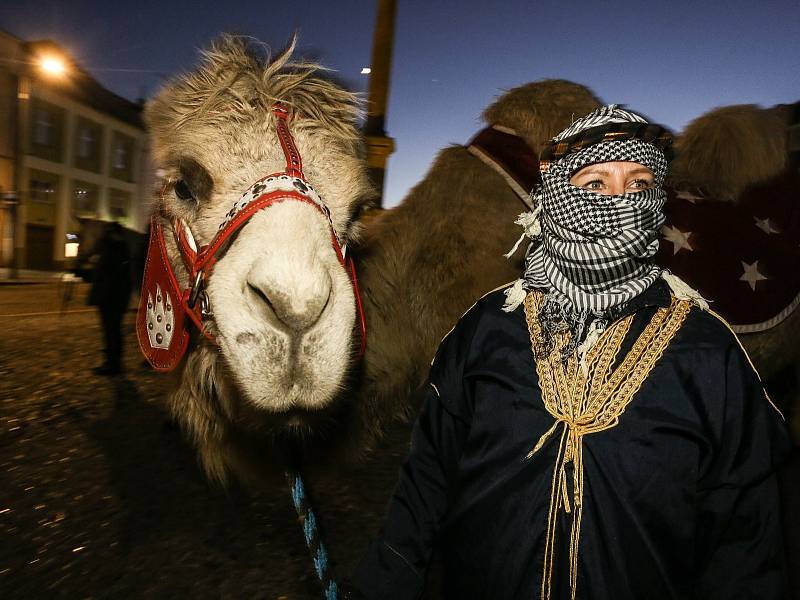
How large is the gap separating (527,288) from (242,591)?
6.63ft

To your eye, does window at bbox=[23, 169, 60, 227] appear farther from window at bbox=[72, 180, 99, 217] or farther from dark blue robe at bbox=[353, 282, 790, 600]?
dark blue robe at bbox=[353, 282, 790, 600]

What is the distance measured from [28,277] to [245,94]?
80.5ft

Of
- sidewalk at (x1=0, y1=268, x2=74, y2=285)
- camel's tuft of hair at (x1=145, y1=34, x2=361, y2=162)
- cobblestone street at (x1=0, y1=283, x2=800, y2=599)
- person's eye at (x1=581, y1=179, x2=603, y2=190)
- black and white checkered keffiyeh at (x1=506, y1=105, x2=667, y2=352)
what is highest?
camel's tuft of hair at (x1=145, y1=34, x2=361, y2=162)

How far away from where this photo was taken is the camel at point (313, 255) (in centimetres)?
155

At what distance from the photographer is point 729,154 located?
3223 millimetres

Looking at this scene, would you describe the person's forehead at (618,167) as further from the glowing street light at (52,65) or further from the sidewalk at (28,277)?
the glowing street light at (52,65)

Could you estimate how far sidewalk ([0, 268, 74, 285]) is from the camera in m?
19.3

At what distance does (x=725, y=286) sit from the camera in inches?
112

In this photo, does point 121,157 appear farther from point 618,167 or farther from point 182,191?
point 618,167

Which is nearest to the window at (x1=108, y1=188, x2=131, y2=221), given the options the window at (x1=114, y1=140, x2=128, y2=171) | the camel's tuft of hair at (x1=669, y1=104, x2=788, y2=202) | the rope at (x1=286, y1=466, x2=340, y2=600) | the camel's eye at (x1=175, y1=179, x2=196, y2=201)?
the window at (x1=114, y1=140, x2=128, y2=171)

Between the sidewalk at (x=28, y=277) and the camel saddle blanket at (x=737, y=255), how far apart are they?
2059 cm

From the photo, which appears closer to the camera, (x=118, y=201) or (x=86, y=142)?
(x=86, y=142)

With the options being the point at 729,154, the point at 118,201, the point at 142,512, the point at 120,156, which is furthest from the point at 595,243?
the point at 120,156

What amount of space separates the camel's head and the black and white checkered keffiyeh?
0.60 m
